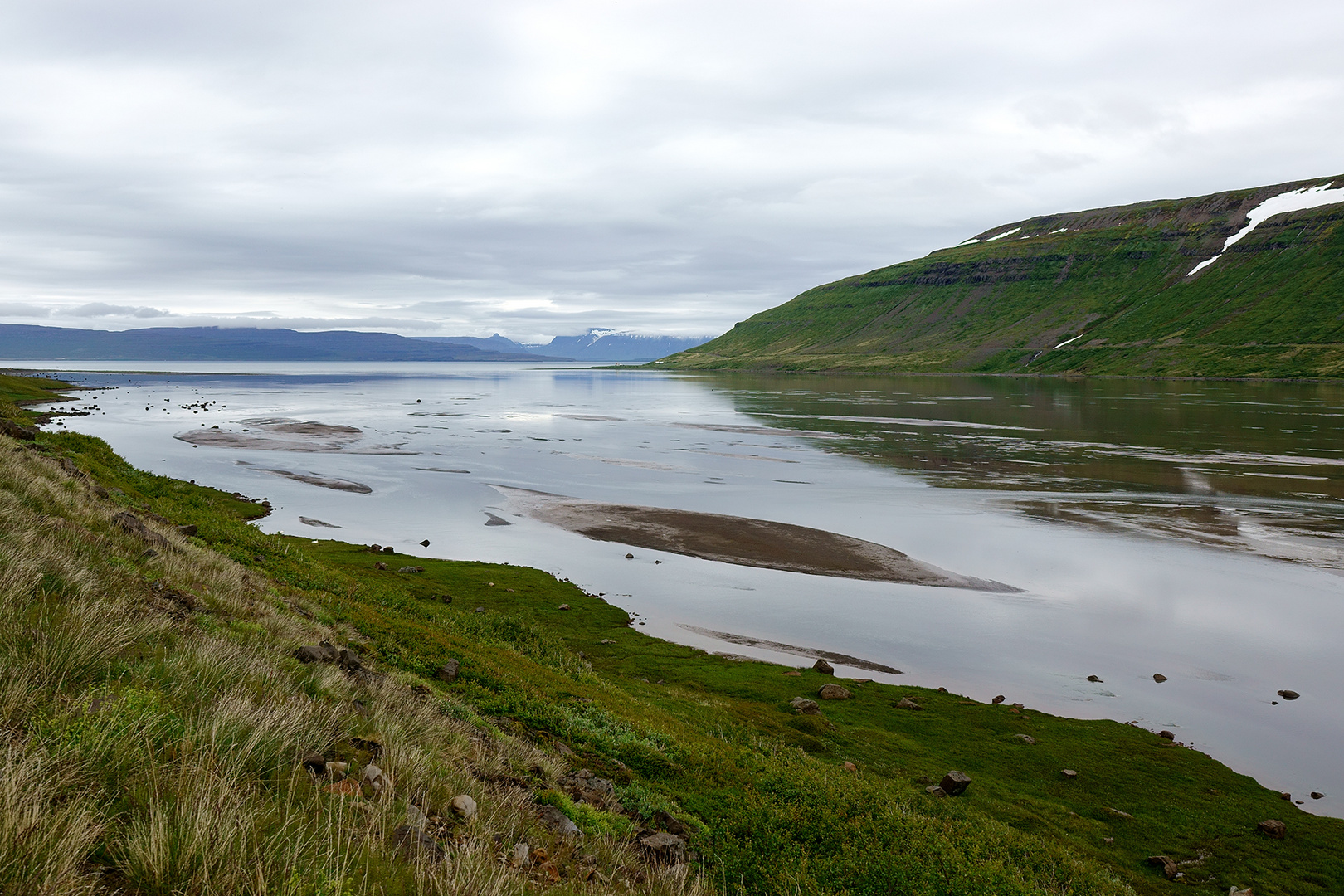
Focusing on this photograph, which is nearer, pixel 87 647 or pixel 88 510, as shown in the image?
pixel 87 647

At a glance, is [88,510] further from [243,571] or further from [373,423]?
[373,423]

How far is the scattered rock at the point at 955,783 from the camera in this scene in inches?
549

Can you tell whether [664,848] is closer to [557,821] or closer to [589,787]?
[557,821]

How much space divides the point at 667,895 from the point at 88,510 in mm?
15861

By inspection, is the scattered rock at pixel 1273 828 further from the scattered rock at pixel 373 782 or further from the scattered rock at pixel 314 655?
the scattered rock at pixel 314 655

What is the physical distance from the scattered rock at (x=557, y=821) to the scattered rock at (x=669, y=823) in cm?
175

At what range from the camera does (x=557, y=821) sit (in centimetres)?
786

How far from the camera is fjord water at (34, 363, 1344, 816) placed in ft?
72.2

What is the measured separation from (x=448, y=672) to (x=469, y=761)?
5.48 m

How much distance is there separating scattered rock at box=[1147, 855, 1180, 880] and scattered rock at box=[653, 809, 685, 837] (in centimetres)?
853

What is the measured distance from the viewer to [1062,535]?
125 feet

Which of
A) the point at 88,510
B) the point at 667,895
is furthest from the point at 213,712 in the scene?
the point at 88,510

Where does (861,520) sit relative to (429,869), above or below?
below

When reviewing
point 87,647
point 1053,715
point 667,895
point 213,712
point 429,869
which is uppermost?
point 87,647
